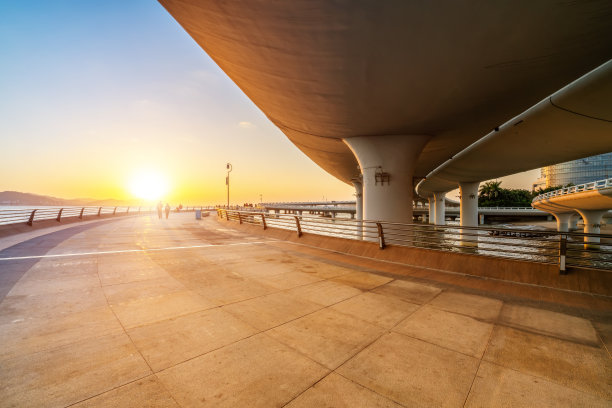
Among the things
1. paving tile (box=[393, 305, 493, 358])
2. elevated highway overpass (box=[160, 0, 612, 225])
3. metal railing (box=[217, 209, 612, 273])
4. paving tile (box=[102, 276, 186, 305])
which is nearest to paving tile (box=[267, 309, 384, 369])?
paving tile (box=[393, 305, 493, 358])

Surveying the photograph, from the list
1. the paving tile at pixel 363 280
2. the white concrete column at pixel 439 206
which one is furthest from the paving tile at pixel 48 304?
the white concrete column at pixel 439 206

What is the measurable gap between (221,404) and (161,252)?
8058 mm

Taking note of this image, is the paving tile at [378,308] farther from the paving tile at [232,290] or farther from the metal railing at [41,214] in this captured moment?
the metal railing at [41,214]

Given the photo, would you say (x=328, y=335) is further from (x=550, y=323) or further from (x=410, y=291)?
(x=550, y=323)

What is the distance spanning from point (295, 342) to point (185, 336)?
1.46 metres

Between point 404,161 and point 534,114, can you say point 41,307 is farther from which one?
point 534,114

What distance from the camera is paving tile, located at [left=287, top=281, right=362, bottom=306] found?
4.85 m

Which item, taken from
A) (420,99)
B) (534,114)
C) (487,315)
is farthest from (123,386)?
(534,114)

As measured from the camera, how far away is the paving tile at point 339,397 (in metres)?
2.30

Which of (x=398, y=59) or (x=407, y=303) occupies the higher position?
(x=398, y=59)

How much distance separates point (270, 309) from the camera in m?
4.38

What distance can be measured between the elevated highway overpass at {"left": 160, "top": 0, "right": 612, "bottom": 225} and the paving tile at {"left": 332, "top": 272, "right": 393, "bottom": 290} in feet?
20.2

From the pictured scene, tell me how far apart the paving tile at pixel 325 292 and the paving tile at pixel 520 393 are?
246 centimetres

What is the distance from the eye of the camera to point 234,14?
6.43 metres
